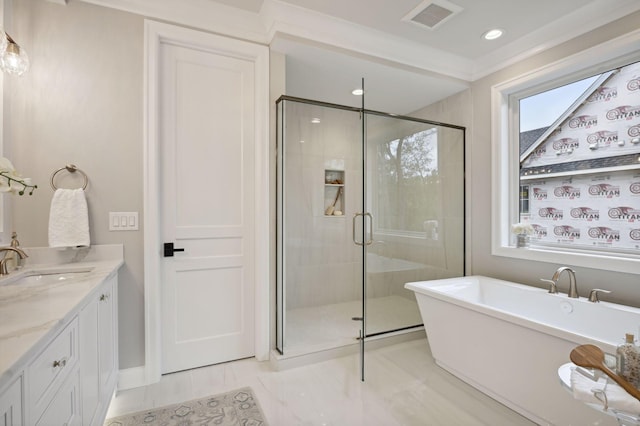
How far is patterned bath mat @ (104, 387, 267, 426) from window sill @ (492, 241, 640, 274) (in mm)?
2528

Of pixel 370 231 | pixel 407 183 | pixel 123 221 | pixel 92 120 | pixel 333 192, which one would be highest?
pixel 92 120

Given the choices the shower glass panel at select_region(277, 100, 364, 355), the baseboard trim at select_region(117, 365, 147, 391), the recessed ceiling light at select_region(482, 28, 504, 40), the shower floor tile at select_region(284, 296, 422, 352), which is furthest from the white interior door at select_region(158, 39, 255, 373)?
the recessed ceiling light at select_region(482, 28, 504, 40)

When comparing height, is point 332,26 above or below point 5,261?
above

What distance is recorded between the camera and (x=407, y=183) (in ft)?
10.8

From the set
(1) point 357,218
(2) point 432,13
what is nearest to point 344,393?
(1) point 357,218

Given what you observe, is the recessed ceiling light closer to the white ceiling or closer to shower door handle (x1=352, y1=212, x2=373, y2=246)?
the white ceiling

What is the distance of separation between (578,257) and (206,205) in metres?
2.96

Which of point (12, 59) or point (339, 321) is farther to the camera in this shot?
point (339, 321)

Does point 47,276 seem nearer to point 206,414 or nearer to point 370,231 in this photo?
point 206,414

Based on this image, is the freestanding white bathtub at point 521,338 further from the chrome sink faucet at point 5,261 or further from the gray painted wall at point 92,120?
the chrome sink faucet at point 5,261

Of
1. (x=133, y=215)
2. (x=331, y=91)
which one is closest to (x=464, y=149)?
(x=331, y=91)

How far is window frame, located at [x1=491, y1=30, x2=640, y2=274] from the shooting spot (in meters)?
2.28

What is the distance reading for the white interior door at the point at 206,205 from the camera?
240 cm

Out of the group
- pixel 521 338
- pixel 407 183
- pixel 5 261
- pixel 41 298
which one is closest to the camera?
pixel 41 298
